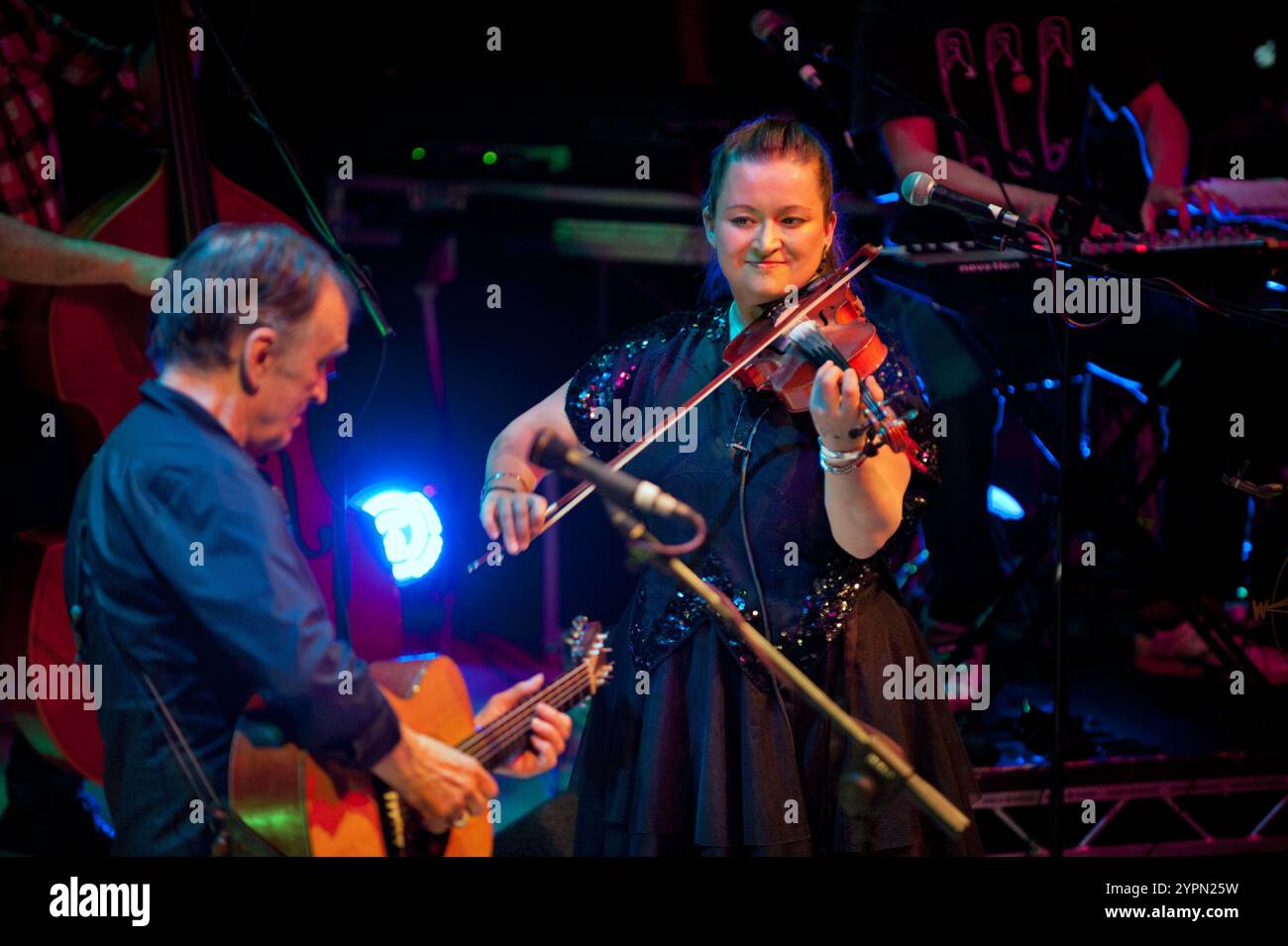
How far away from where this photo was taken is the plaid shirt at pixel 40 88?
2795 millimetres

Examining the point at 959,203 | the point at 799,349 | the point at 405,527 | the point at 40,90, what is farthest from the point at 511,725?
the point at 40,90

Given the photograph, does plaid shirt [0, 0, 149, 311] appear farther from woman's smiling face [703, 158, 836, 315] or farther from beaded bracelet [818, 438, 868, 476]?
beaded bracelet [818, 438, 868, 476]

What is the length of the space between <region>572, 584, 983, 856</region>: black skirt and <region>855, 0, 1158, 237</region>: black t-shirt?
6.55 feet

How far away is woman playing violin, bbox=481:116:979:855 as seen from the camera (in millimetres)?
2219

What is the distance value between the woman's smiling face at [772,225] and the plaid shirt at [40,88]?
1552mm

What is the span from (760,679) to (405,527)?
1.26 meters

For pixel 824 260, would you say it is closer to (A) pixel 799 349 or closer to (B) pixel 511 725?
(A) pixel 799 349

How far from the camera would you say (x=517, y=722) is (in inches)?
82.6

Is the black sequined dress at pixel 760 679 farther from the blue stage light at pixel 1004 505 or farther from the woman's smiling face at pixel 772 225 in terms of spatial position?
the blue stage light at pixel 1004 505

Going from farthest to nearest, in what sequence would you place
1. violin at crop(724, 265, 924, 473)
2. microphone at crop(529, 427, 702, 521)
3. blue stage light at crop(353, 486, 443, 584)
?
blue stage light at crop(353, 486, 443, 584) < violin at crop(724, 265, 924, 473) < microphone at crop(529, 427, 702, 521)

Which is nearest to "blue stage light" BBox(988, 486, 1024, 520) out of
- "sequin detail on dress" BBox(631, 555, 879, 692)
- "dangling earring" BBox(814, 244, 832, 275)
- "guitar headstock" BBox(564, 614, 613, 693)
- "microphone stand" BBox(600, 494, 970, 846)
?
"dangling earring" BBox(814, 244, 832, 275)

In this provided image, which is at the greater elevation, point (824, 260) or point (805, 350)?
point (824, 260)

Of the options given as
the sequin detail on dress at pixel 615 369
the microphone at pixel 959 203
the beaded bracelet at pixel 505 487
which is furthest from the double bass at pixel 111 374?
the microphone at pixel 959 203

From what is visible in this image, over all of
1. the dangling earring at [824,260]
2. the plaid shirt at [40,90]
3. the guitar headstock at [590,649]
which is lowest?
the guitar headstock at [590,649]
